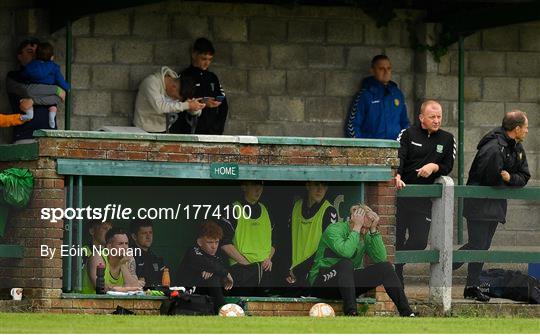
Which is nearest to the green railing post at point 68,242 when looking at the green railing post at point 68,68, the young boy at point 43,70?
the young boy at point 43,70

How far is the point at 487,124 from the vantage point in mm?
20500

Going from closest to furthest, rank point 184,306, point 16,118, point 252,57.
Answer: point 184,306 < point 16,118 < point 252,57

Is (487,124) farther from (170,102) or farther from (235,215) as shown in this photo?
(235,215)

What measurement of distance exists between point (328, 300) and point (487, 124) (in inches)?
211

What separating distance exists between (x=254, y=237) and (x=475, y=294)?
89.0 inches

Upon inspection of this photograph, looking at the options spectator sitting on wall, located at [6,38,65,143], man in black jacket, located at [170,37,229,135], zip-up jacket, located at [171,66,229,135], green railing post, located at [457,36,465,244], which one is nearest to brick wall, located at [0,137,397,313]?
spectator sitting on wall, located at [6,38,65,143]

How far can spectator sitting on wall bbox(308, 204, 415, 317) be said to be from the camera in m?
15.6

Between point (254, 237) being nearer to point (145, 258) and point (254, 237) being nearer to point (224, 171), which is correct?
point (224, 171)

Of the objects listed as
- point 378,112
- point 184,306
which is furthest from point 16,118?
point 378,112

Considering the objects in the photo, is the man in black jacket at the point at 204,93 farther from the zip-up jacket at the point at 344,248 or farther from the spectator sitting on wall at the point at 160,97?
the zip-up jacket at the point at 344,248

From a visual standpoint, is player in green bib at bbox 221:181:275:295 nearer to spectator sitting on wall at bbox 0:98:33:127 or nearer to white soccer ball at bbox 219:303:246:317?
white soccer ball at bbox 219:303:246:317

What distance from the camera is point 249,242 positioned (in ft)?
51.8

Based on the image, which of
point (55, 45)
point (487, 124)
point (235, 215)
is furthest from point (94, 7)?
point (487, 124)

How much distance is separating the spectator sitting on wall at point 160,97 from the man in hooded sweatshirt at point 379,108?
190 centimetres
